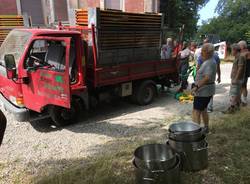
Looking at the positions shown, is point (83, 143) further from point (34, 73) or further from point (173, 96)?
point (173, 96)

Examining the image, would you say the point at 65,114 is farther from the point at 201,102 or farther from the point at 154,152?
the point at 154,152

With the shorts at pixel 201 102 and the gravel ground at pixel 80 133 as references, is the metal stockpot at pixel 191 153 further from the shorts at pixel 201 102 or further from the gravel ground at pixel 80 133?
the gravel ground at pixel 80 133

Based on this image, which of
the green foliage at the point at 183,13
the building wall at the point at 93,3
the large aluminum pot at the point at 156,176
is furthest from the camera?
the green foliage at the point at 183,13

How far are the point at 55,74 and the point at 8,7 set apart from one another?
18.3 meters

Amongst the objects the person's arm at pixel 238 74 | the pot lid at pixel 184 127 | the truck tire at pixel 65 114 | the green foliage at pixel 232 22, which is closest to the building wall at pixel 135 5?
the person's arm at pixel 238 74

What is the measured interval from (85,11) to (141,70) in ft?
7.09

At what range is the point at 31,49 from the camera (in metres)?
6.27

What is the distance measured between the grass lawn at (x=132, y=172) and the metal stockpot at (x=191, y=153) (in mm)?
113

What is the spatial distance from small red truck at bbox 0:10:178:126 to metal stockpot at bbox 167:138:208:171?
8.33 feet

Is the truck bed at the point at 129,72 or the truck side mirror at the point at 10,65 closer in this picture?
the truck side mirror at the point at 10,65

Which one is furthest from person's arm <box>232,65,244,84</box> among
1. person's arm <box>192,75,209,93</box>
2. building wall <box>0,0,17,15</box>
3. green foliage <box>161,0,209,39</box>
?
green foliage <box>161,0,209,39</box>

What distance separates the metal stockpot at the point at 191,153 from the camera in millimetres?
4039

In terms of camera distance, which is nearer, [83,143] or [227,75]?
[83,143]

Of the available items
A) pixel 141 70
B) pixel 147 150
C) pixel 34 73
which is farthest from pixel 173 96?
pixel 147 150
